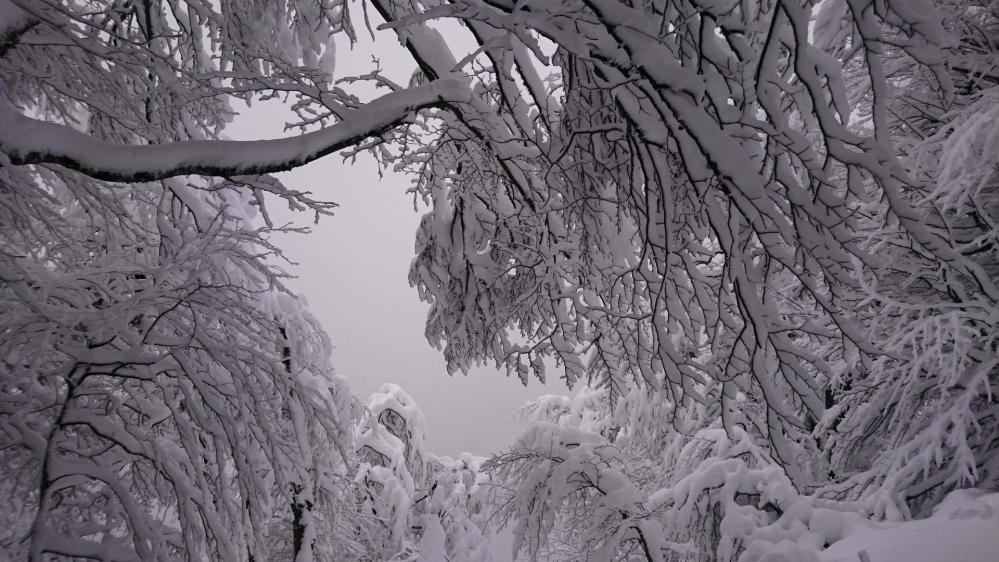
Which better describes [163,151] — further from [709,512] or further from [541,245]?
[709,512]

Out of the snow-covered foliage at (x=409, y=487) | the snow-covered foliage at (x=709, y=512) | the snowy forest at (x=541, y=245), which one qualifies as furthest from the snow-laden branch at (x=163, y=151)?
the snow-covered foliage at (x=409, y=487)

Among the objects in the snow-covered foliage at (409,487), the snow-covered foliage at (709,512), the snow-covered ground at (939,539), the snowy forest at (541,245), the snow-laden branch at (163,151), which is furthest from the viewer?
the snow-covered foliage at (409,487)

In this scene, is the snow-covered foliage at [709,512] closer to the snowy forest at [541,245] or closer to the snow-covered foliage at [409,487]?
the snowy forest at [541,245]

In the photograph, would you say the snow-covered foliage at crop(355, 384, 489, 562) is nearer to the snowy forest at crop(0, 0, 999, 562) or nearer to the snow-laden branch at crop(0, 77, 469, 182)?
the snowy forest at crop(0, 0, 999, 562)

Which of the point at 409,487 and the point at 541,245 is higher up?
the point at 541,245

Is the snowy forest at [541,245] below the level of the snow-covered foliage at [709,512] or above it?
above

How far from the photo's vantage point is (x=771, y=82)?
77.2 inches

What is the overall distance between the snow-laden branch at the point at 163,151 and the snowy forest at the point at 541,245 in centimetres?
1

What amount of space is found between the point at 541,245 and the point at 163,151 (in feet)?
7.21

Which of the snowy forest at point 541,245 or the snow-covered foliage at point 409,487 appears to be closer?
the snowy forest at point 541,245

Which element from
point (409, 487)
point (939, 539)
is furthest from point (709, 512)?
point (409, 487)

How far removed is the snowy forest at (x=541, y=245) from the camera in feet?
6.41

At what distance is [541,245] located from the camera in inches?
139

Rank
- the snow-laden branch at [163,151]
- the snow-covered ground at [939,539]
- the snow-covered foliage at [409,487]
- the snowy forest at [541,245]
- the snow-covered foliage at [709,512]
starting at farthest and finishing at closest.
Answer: the snow-covered foliage at [409,487] → the snow-covered foliage at [709,512] → the snow-covered ground at [939,539] → the snowy forest at [541,245] → the snow-laden branch at [163,151]
